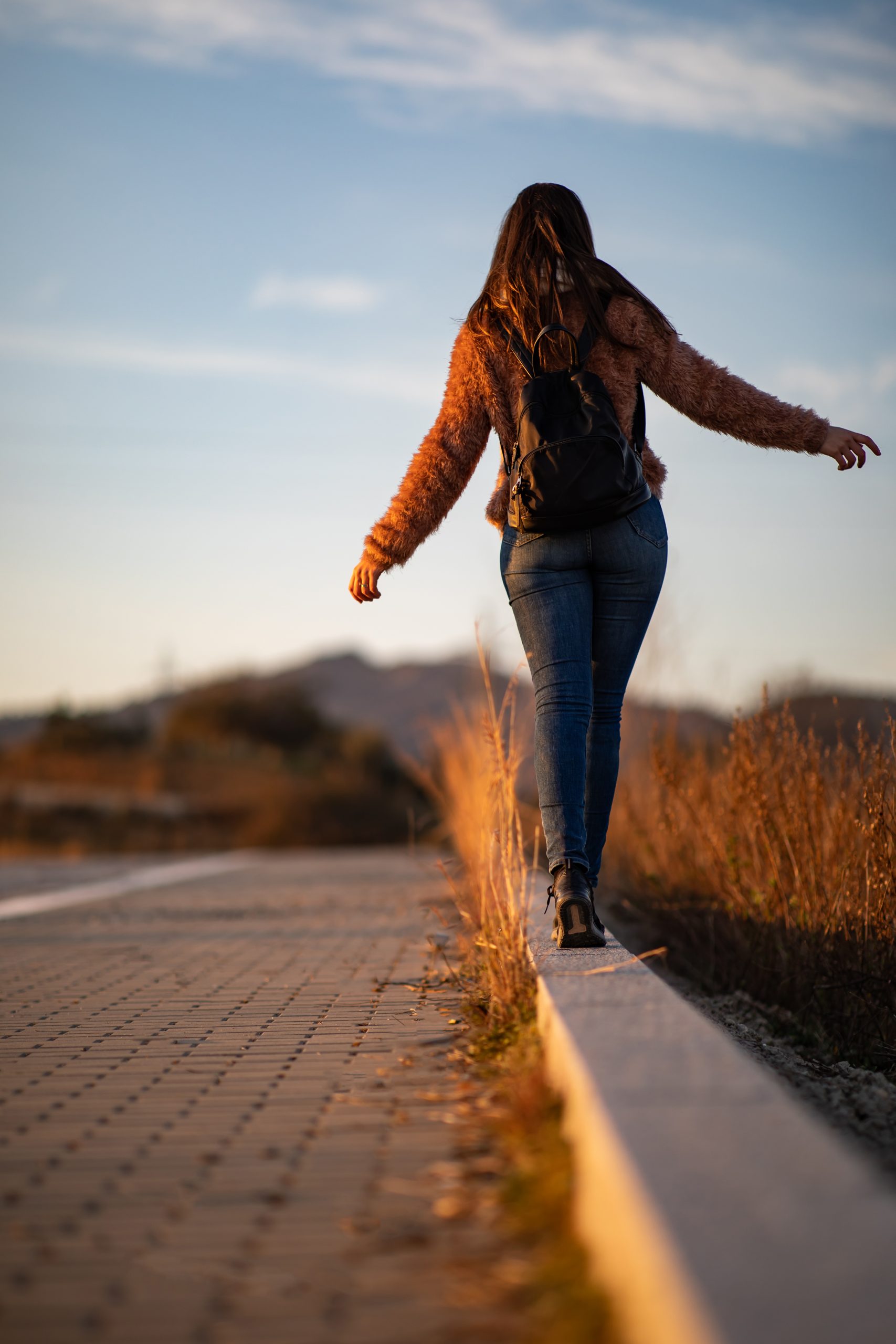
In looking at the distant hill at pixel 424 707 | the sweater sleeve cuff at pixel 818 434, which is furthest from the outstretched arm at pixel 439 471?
the sweater sleeve cuff at pixel 818 434

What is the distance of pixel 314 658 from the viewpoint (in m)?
63.2

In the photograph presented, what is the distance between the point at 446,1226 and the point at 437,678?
53730mm

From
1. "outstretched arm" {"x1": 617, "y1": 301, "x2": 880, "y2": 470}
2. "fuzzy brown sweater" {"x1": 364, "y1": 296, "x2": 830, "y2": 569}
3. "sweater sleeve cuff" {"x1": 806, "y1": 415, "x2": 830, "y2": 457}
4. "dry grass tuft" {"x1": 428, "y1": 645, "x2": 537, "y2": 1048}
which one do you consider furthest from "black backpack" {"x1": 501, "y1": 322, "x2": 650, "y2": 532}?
"sweater sleeve cuff" {"x1": 806, "y1": 415, "x2": 830, "y2": 457}

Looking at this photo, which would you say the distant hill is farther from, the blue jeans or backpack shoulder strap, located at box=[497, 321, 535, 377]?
backpack shoulder strap, located at box=[497, 321, 535, 377]

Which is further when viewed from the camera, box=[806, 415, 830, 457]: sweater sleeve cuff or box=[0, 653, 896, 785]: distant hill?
box=[0, 653, 896, 785]: distant hill

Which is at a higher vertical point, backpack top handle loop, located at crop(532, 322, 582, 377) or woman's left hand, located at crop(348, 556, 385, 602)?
backpack top handle loop, located at crop(532, 322, 582, 377)

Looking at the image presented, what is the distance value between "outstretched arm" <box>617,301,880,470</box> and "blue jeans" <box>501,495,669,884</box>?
0.27 metres

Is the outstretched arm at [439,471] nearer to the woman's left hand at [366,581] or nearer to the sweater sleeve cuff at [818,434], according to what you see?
the woman's left hand at [366,581]

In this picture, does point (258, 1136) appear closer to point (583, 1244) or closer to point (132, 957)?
point (583, 1244)

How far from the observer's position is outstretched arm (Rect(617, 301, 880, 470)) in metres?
2.60

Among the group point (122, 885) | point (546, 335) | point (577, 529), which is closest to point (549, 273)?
point (546, 335)

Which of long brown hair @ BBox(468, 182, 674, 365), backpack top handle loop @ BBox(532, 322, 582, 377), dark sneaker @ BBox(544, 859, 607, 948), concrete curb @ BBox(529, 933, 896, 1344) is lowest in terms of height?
concrete curb @ BBox(529, 933, 896, 1344)

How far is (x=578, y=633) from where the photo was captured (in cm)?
243

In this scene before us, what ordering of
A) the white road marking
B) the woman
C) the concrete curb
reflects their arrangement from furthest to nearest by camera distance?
1. the white road marking
2. the woman
3. the concrete curb
